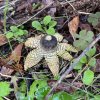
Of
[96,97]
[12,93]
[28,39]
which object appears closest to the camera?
[96,97]

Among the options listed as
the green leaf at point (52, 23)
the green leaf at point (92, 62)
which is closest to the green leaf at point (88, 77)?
the green leaf at point (92, 62)

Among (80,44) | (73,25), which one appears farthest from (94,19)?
(80,44)

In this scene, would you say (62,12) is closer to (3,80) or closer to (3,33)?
(3,33)

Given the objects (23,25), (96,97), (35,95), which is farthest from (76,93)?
(23,25)

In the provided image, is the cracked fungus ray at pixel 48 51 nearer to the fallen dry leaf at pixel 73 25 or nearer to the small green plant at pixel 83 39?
the small green plant at pixel 83 39

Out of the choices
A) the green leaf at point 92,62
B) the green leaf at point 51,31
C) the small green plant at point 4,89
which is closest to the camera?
the small green plant at point 4,89

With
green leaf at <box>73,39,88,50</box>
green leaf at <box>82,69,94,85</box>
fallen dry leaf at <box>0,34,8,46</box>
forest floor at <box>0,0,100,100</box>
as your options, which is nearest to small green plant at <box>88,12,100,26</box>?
forest floor at <box>0,0,100,100</box>

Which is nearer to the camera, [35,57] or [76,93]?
[76,93]
